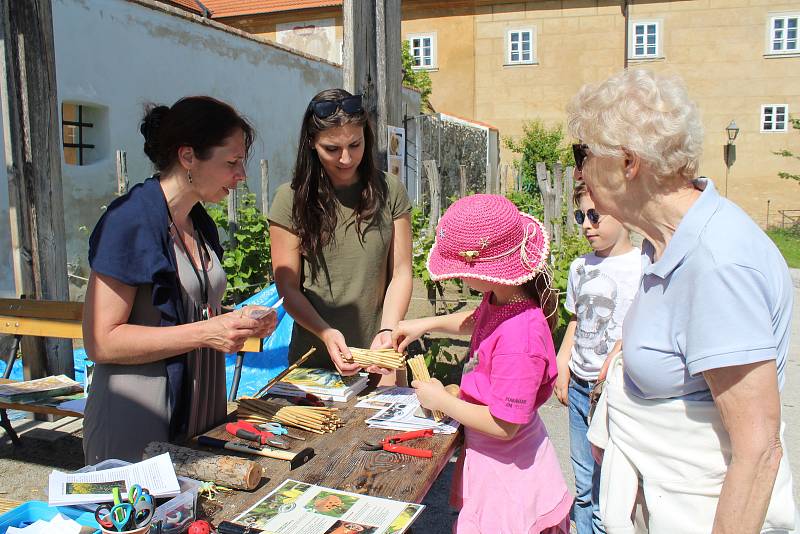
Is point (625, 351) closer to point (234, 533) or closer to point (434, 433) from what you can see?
point (434, 433)

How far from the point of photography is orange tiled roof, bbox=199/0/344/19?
24266 millimetres

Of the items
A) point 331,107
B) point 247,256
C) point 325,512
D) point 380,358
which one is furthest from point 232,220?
point 325,512

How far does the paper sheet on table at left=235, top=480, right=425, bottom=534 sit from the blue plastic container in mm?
350

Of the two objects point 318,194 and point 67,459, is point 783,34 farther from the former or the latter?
point 67,459

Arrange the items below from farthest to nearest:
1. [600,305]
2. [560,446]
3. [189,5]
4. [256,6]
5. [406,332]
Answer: [256,6]
[189,5]
[560,446]
[600,305]
[406,332]

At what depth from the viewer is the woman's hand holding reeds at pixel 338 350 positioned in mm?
2732

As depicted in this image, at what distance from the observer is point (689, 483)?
167 centimetres

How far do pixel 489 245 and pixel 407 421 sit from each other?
0.73 metres

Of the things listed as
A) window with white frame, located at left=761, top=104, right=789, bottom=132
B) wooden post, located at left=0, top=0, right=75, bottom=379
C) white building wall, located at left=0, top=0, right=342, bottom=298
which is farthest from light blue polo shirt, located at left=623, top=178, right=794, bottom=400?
window with white frame, located at left=761, top=104, right=789, bottom=132

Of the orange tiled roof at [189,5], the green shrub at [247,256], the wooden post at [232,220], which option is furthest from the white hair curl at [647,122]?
the orange tiled roof at [189,5]

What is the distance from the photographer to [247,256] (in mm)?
6840

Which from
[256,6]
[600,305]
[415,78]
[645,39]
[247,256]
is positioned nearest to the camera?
[600,305]

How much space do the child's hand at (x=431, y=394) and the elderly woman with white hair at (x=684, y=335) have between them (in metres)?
0.56

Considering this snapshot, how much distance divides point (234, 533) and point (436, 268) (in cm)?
102
